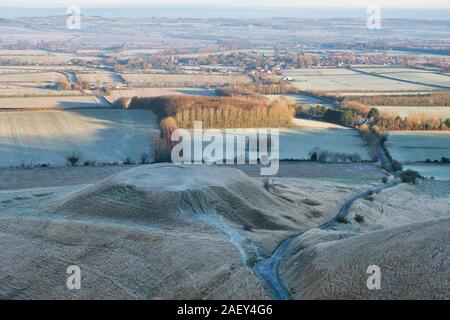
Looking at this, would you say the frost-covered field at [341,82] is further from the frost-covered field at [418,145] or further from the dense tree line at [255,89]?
the frost-covered field at [418,145]

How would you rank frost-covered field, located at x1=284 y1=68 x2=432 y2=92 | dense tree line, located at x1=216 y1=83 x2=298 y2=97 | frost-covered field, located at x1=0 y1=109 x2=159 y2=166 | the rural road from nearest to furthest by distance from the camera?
1. the rural road
2. frost-covered field, located at x1=0 y1=109 x2=159 y2=166
3. dense tree line, located at x1=216 y1=83 x2=298 y2=97
4. frost-covered field, located at x1=284 y1=68 x2=432 y2=92

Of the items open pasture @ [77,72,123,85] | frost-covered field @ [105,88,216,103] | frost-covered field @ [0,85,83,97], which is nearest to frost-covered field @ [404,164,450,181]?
frost-covered field @ [105,88,216,103]

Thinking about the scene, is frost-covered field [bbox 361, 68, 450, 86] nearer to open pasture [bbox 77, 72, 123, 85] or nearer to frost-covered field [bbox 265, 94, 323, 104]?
frost-covered field [bbox 265, 94, 323, 104]

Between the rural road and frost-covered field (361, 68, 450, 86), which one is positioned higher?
the rural road

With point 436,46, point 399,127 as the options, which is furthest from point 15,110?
point 436,46

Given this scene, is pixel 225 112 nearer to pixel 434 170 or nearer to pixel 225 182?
pixel 434 170

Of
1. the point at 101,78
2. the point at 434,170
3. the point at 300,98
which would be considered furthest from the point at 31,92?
the point at 434,170
